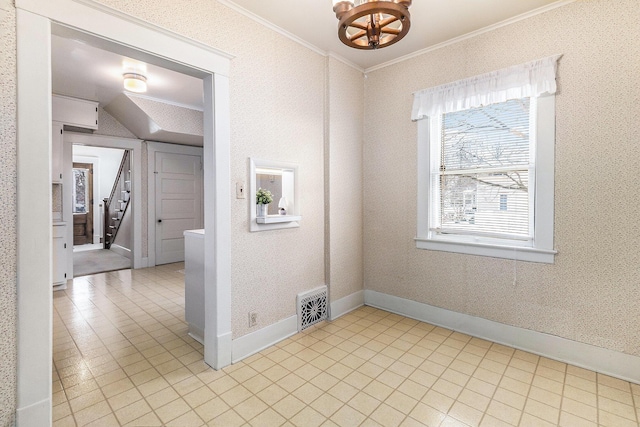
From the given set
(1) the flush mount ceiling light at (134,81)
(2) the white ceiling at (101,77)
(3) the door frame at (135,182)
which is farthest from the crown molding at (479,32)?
(3) the door frame at (135,182)

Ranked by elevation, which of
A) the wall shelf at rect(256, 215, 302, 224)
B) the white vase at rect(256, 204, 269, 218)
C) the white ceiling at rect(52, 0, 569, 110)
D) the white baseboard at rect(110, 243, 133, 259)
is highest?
the white ceiling at rect(52, 0, 569, 110)

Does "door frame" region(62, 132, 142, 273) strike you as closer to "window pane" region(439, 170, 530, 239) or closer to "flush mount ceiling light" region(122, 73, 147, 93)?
"flush mount ceiling light" region(122, 73, 147, 93)

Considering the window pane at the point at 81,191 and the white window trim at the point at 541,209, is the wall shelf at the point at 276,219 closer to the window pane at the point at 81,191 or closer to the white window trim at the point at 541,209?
the white window trim at the point at 541,209

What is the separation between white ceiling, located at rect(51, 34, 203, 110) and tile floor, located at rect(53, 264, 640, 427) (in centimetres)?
285

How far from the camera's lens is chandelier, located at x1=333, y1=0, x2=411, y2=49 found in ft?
4.73

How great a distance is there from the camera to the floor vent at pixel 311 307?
304 centimetres

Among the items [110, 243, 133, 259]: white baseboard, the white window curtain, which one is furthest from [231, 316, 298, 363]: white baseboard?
[110, 243, 133, 259]: white baseboard

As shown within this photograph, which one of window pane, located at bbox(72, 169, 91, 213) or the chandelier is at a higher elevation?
the chandelier

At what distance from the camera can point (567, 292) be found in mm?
2465

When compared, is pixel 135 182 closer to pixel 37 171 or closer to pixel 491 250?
pixel 37 171

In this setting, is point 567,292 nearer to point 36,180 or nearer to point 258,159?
point 258,159

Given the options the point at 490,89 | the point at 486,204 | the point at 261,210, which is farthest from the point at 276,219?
the point at 490,89

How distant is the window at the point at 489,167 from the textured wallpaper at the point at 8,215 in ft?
10.1

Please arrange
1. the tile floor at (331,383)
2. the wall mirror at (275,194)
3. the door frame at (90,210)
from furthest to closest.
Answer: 1. the door frame at (90,210)
2. the wall mirror at (275,194)
3. the tile floor at (331,383)
